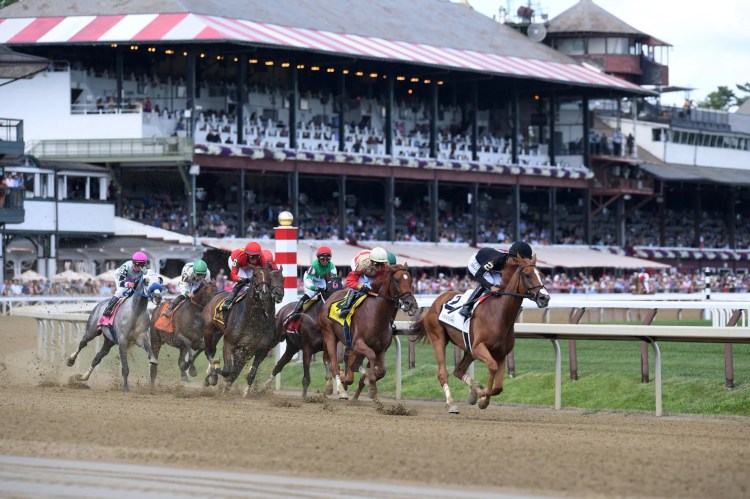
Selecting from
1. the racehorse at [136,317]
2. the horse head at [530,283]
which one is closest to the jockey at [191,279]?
the racehorse at [136,317]

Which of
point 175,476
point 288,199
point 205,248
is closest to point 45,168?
point 205,248

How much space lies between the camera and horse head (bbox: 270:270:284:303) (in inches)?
565

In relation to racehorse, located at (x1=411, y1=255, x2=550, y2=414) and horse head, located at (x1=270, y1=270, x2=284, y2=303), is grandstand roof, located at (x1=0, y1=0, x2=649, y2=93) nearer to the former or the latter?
horse head, located at (x1=270, y1=270, x2=284, y2=303)

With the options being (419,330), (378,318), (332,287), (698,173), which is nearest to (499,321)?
(378,318)

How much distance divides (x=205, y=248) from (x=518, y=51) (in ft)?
64.3

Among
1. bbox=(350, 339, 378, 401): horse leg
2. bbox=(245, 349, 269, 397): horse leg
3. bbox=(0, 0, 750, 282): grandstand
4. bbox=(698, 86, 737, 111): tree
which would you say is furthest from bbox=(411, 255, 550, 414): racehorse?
bbox=(698, 86, 737, 111): tree

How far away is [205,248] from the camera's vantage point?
1463 inches

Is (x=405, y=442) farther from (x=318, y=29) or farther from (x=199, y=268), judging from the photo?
(x=318, y=29)

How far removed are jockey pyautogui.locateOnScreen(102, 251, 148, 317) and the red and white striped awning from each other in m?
22.2

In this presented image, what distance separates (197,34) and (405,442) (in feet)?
97.5

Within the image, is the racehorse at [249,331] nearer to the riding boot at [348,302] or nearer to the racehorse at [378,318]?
the riding boot at [348,302]

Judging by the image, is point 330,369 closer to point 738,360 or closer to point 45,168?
point 738,360

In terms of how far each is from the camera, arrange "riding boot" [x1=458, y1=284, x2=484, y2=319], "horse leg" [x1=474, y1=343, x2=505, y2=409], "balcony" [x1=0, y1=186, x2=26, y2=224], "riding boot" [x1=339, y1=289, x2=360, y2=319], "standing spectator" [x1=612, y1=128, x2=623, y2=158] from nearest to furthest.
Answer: "horse leg" [x1=474, y1=343, x2=505, y2=409]
"riding boot" [x1=458, y1=284, x2=484, y2=319]
"riding boot" [x1=339, y1=289, x2=360, y2=319]
"balcony" [x1=0, y1=186, x2=26, y2=224]
"standing spectator" [x1=612, y1=128, x2=623, y2=158]

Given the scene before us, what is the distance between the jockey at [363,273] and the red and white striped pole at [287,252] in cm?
409
